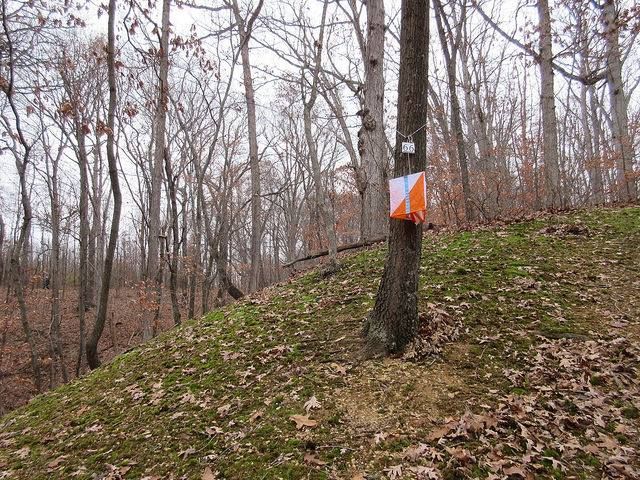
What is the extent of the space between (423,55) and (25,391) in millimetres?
14288

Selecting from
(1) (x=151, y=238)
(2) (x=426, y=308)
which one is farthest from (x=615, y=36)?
(1) (x=151, y=238)

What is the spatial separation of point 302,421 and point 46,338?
15.9m

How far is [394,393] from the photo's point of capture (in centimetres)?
313

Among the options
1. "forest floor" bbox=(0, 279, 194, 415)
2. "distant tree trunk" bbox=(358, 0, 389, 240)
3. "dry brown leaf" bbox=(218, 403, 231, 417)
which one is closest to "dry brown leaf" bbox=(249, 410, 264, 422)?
"dry brown leaf" bbox=(218, 403, 231, 417)

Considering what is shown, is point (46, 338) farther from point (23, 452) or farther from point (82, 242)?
point (23, 452)

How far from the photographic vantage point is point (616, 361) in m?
3.16

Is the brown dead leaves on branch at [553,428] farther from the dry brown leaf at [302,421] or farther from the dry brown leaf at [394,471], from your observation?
the dry brown leaf at [302,421]

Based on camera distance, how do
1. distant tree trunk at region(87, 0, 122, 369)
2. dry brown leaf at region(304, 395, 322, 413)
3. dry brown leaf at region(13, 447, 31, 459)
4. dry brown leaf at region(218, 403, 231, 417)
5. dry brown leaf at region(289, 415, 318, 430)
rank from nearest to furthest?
dry brown leaf at region(289, 415, 318, 430)
dry brown leaf at region(304, 395, 322, 413)
dry brown leaf at region(218, 403, 231, 417)
dry brown leaf at region(13, 447, 31, 459)
distant tree trunk at region(87, 0, 122, 369)

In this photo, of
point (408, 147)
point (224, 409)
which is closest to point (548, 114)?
point (408, 147)

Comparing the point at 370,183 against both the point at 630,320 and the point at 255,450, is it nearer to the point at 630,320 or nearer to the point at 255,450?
the point at 630,320

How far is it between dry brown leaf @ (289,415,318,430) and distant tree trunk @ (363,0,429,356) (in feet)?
3.08

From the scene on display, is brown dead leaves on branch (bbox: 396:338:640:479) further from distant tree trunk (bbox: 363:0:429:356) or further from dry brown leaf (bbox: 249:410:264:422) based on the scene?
dry brown leaf (bbox: 249:410:264:422)

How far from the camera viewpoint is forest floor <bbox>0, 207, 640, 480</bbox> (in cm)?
252

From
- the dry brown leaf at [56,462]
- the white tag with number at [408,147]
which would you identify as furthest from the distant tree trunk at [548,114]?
the dry brown leaf at [56,462]
